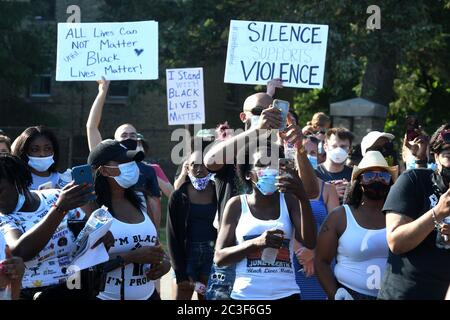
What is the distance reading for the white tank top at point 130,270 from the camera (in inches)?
226

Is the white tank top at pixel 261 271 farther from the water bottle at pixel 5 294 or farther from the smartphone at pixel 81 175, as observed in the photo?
the water bottle at pixel 5 294

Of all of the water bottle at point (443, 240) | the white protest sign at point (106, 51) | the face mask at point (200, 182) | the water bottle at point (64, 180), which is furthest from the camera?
the white protest sign at point (106, 51)

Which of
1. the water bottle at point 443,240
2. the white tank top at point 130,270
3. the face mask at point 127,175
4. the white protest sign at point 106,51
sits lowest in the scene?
the white tank top at point 130,270

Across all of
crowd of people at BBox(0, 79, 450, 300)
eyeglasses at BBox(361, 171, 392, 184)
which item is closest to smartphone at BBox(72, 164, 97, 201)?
crowd of people at BBox(0, 79, 450, 300)

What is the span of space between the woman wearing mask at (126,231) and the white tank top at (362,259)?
105 centimetres

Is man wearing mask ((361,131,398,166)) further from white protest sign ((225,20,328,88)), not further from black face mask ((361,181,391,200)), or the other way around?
black face mask ((361,181,391,200))

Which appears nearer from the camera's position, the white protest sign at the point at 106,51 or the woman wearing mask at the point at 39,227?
the woman wearing mask at the point at 39,227

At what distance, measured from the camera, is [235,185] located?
6.34 meters

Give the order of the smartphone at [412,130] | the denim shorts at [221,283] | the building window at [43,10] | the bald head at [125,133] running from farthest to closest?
the building window at [43,10]
the bald head at [125,133]
the smartphone at [412,130]
the denim shorts at [221,283]

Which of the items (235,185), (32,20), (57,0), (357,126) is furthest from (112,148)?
(57,0)

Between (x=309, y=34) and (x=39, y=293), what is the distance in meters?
5.01

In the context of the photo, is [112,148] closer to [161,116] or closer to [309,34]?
[309,34]

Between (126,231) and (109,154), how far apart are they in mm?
481

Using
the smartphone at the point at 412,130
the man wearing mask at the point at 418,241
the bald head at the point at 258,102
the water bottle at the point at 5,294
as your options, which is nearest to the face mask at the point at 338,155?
the smartphone at the point at 412,130
